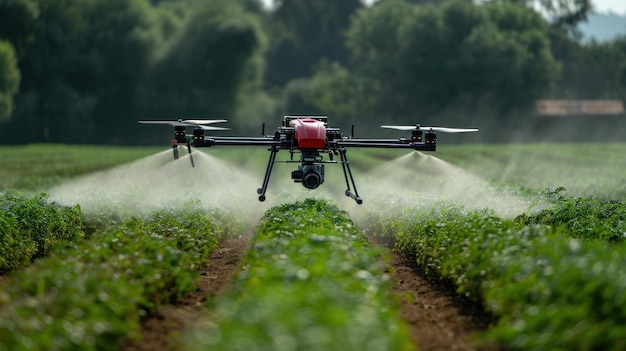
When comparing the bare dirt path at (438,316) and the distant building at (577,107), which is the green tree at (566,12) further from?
the bare dirt path at (438,316)

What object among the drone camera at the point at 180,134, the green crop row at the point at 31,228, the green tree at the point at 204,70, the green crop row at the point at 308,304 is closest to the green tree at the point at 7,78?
the green tree at the point at 204,70

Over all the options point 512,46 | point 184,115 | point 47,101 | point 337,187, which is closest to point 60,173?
point 337,187

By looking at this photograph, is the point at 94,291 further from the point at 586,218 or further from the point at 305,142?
the point at 305,142

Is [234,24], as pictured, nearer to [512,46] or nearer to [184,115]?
[184,115]

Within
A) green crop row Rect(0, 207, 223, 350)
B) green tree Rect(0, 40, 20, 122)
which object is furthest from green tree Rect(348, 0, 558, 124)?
green crop row Rect(0, 207, 223, 350)

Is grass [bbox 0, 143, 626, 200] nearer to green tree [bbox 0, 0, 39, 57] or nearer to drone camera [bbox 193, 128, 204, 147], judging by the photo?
drone camera [bbox 193, 128, 204, 147]

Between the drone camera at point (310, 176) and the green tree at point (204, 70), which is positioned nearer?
the drone camera at point (310, 176)
